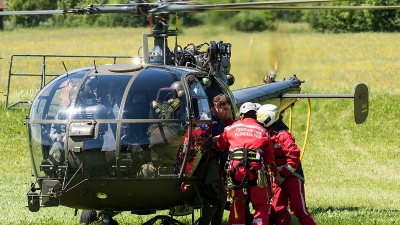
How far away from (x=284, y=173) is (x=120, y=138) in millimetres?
2318

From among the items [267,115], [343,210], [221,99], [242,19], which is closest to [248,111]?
[267,115]

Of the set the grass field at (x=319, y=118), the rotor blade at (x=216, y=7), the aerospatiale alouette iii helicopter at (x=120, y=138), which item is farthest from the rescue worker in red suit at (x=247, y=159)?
the grass field at (x=319, y=118)

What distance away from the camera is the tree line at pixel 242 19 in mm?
13492

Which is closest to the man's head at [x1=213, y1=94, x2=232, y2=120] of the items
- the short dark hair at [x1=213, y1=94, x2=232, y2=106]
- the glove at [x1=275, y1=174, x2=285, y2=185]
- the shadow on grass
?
the short dark hair at [x1=213, y1=94, x2=232, y2=106]

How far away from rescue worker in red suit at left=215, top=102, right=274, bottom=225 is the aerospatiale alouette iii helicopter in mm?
294

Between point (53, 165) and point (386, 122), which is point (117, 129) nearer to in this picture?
point (53, 165)

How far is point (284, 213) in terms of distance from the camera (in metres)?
9.34

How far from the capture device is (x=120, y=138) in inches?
291

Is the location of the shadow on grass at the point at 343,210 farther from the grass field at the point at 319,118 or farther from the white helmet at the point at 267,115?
the white helmet at the point at 267,115

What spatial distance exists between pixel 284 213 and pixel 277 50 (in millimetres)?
6460

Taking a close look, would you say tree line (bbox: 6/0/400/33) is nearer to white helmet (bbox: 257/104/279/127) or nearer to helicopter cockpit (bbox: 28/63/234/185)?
white helmet (bbox: 257/104/279/127)

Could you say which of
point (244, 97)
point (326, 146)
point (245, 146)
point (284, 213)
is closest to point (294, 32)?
point (326, 146)

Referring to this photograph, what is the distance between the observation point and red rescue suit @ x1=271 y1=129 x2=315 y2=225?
8.77 metres

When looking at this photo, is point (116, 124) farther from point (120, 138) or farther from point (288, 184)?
point (288, 184)
